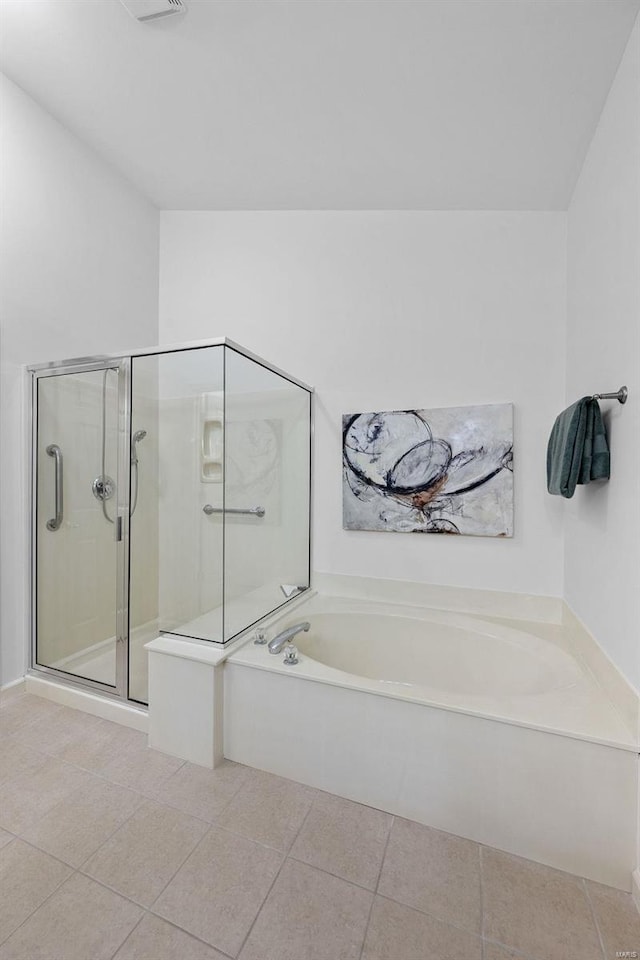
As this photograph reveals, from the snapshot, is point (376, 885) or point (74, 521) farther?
point (74, 521)

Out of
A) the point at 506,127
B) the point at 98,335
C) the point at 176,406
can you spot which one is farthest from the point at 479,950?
the point at 98,335

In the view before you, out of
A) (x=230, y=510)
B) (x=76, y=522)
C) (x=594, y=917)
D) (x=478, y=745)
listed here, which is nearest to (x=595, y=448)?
(x=478, y=745)

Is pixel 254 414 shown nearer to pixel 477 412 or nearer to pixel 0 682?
pixel 477 412

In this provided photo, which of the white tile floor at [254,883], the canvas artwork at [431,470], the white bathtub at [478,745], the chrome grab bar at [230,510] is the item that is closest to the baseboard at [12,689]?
the white tile floor at [254,883]

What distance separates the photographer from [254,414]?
220 centimetres

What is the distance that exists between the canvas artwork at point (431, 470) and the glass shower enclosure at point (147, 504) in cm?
45

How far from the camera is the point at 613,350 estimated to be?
5.07ft

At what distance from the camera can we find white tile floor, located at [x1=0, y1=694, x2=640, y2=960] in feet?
3.66

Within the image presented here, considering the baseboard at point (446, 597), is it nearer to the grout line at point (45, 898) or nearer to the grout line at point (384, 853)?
the grout line at point (384, 853)

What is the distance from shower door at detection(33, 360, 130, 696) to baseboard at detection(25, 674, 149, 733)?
0.07 m

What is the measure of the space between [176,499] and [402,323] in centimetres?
158

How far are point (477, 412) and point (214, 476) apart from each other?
1.40 metres

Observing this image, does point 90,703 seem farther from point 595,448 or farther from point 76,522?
point 595,448

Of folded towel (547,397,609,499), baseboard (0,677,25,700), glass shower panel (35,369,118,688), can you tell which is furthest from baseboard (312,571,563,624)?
baseboard (0,677,25,700)
